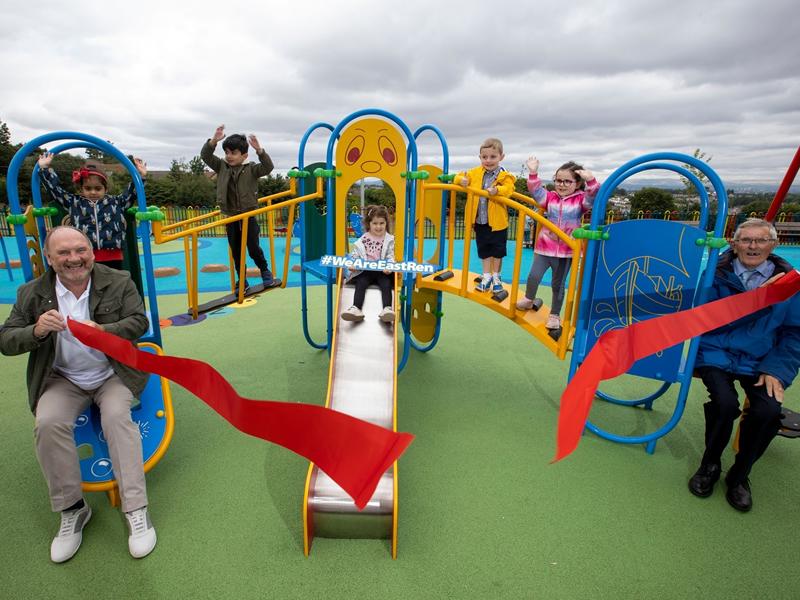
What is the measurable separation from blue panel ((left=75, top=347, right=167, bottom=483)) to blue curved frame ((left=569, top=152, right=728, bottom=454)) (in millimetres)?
3077

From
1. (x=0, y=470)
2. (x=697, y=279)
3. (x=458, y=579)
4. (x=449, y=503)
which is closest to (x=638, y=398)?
(x=697, y=279)

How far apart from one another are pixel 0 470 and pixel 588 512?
13.1 ft

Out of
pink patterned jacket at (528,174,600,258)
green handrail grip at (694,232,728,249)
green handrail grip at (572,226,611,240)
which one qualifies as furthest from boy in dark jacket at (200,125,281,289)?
green handrail grip at (694,232,728,249)

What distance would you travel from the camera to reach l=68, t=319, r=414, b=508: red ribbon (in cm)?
200

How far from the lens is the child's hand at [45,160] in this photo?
3.12m

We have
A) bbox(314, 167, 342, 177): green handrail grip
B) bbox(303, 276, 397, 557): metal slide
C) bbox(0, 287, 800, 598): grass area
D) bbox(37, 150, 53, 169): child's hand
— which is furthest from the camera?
bbox(314, 167, 342, 177): green handrail grip

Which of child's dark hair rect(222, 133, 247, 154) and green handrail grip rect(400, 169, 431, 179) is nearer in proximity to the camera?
green handrail grip rect(400, 169, 431, 179)

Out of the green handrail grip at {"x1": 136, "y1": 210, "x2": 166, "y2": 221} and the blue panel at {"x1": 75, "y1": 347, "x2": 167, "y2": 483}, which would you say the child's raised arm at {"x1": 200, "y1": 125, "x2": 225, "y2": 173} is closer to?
the green handrail grip at {"x1": 136, "y1": 210, "x2": 166, "y2": 221}

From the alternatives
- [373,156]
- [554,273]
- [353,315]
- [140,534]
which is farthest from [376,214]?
[140,534]

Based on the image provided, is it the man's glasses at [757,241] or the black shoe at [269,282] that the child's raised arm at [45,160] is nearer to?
the black shoe at [269,282]

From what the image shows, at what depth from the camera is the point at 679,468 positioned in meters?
3.34

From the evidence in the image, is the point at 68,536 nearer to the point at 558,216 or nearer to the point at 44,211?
the point at 44,211

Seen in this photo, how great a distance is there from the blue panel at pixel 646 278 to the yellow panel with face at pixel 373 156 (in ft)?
6.06

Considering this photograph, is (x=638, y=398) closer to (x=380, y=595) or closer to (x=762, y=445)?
(x=762, y=445)
